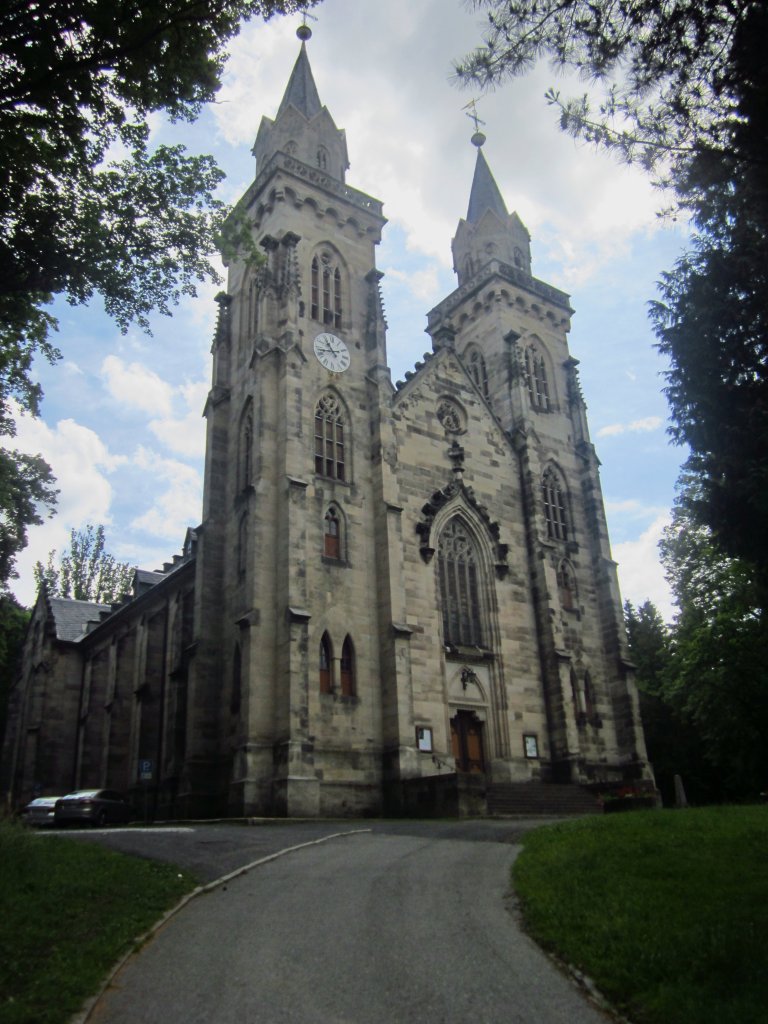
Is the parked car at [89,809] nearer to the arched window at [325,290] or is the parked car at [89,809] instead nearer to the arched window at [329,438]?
the arched window at [329,438]

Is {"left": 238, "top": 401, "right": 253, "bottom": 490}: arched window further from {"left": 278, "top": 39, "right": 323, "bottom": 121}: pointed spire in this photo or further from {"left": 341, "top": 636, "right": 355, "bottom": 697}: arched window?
{"left": 278, "top": 39, "right": 323, "bottom": 121}: pointed spire

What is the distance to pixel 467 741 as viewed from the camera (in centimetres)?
3181

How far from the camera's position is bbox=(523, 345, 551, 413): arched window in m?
41.5

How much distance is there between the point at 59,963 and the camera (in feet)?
28.2

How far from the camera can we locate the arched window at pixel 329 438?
104ft

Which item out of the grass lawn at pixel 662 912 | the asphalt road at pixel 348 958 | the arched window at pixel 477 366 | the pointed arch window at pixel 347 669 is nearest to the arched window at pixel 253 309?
the arched window at pixel 477 366

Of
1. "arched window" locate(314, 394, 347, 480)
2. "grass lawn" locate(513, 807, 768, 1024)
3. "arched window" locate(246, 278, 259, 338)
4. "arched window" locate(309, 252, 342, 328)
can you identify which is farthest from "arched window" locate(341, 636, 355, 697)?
"grass lawn" locate(513, 807, 768, 1024)

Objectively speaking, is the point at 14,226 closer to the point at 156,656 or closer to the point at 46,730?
the point at 156,656

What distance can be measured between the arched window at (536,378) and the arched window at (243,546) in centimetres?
1674

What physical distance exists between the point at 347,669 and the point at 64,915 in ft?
62.2

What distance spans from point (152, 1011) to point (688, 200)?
37.9 ft

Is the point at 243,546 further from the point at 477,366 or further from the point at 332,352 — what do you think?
the point at 477,366

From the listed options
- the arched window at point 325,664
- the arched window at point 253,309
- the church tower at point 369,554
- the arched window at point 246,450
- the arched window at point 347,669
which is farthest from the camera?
the arched window at point 253,309

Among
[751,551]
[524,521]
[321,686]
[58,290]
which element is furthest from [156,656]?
[751,551]
